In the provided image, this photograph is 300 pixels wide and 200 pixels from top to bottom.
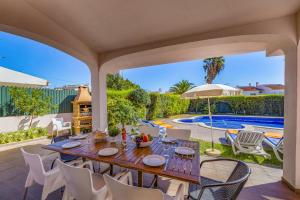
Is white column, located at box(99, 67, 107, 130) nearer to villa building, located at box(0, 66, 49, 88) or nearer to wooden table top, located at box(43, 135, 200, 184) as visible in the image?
wooden table top, located at box(43, 135, 200, 184)

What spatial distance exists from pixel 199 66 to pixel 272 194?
15.4 meters

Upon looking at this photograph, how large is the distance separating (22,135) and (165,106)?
29.0ft

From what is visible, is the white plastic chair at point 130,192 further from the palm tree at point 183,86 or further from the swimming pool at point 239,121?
the palm tree at point 183,86

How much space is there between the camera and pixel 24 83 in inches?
221

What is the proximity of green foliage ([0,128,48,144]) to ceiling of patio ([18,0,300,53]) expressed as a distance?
4587mm

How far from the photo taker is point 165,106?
1195 centimetres

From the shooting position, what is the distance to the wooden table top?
1.54 meters

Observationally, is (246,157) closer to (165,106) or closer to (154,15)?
(154,15)

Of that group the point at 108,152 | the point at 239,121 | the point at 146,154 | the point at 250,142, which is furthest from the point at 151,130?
the point at 239,121

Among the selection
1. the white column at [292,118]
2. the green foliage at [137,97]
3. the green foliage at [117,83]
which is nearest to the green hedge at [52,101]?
the green foliage at [137,97]

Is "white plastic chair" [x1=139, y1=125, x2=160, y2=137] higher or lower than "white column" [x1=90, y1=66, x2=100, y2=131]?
lower

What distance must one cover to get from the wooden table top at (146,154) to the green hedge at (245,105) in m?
12.9

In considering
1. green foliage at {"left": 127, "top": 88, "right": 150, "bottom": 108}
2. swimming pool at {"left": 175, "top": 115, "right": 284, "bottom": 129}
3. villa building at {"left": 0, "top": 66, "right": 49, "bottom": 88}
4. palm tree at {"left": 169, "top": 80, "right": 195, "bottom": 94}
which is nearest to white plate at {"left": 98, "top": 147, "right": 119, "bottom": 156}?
villa building at {"left": 0, "top": 66, "right": 49, "bottom": 88}

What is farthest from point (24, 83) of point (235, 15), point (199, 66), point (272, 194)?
point (199, 66)
